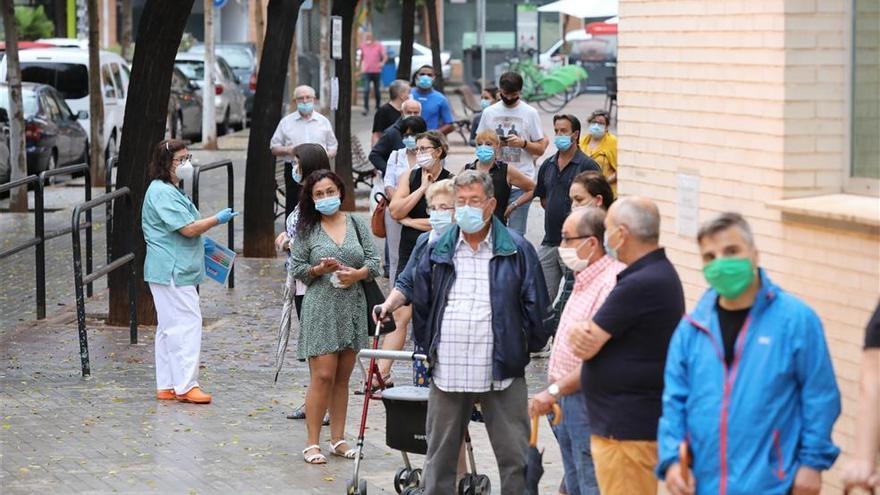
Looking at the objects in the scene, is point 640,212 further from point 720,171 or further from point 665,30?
point 665,30

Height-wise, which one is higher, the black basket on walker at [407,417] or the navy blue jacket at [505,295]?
the navy blue jacket at [505,295]

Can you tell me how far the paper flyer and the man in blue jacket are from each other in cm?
645

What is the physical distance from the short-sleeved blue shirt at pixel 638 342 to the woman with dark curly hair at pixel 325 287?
319 centimetres

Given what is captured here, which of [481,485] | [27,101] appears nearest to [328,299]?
[481,485]

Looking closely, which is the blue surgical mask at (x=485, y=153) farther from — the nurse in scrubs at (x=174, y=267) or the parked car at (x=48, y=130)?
the parked car at (x=48, y=130)

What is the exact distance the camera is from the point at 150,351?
1273 cm

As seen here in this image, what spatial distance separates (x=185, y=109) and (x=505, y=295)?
83.8 feet

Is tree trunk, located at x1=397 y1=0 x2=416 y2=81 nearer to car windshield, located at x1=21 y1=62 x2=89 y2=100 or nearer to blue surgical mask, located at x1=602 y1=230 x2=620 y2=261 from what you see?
car windshield, located at x1=21 y1=62 x2=89 y2=100

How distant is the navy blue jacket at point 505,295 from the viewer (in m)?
7.46

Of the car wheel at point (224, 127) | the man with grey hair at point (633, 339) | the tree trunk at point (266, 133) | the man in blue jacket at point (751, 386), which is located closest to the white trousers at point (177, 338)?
the man with grey hair at point (633, 339)

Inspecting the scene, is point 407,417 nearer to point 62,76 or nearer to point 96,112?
point 96,112

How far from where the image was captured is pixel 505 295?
745 cm

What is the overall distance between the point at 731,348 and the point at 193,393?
6.08m

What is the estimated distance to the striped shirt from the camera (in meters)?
7.47
